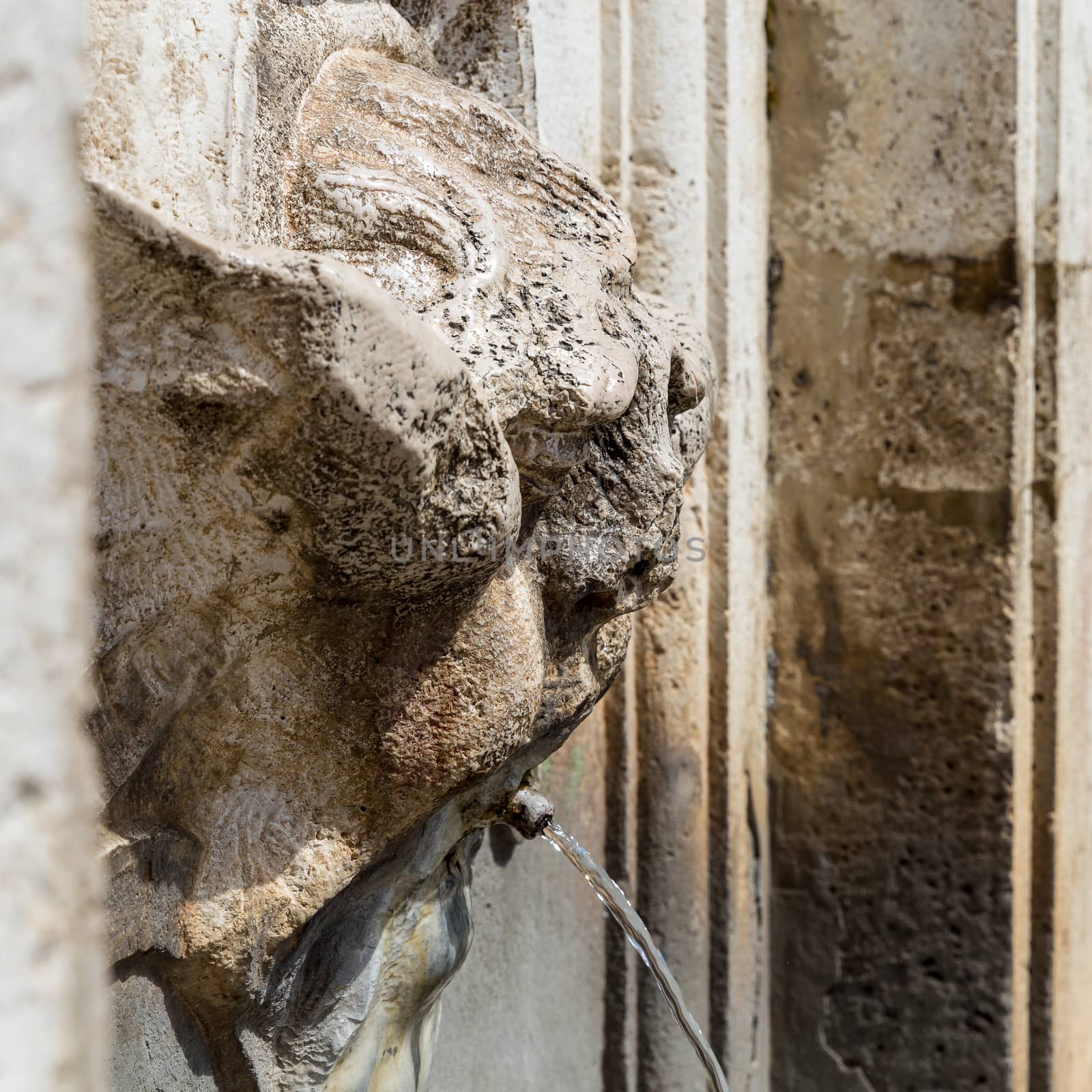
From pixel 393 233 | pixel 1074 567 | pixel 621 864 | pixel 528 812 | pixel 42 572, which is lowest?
pixel 621 864

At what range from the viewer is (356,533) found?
61 cm

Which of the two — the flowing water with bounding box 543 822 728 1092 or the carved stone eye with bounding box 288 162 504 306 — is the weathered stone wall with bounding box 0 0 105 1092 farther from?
the flowing water with bounding box 543 822 728 1092

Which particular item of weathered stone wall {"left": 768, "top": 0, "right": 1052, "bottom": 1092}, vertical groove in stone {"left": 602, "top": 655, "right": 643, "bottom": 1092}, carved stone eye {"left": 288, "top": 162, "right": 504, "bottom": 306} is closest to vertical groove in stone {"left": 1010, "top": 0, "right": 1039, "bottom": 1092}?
weathered stone wall {"left": 768, "top": 0, "right": 1052, "bottom": 1092}

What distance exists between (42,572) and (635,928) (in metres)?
0.93

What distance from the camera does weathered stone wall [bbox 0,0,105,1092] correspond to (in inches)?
10.6

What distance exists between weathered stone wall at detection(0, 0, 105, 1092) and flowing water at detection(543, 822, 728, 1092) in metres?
0.77

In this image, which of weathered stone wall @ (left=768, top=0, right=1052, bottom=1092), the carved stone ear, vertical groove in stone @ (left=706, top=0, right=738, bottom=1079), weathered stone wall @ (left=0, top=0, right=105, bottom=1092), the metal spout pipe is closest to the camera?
weathered stone wall @ (left=0, top=0, right=105, bottom=1092)

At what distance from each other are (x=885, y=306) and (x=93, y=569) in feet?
3.68

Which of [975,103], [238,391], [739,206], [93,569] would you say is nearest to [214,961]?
[93,569]

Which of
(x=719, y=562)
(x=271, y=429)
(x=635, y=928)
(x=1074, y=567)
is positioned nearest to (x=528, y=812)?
(x=635, y=928)

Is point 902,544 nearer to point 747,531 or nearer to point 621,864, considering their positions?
point 747,531

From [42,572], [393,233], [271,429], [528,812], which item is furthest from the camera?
[528,812]

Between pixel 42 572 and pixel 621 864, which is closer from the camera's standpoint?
pixel 42 572

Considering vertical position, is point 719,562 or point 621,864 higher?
point 719,562
